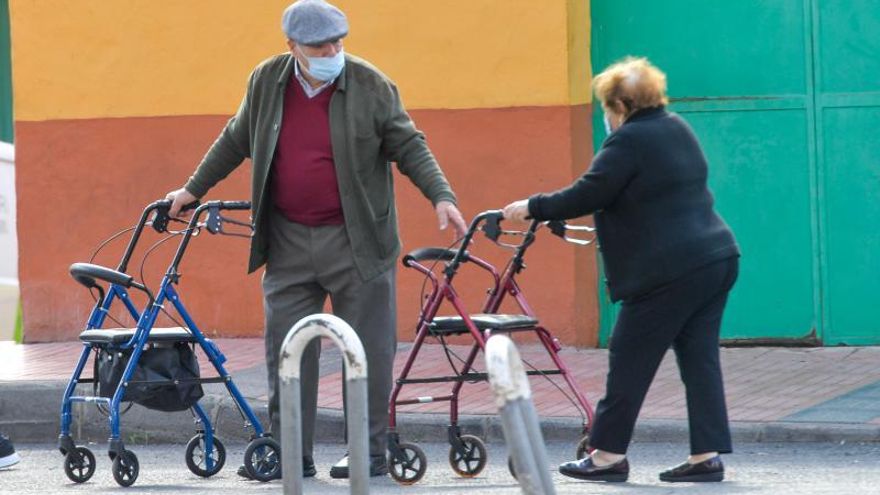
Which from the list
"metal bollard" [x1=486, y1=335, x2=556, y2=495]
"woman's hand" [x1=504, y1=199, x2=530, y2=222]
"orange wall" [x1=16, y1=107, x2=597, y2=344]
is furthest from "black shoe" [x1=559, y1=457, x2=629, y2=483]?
"orange wall" [x1=16, y1=107, x2=597, y2=344]

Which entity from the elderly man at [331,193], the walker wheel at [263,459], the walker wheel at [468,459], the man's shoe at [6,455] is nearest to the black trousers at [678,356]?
the walker wheel at [468,459]

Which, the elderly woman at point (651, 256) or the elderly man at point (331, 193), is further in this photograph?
the elderly man at point (331, 193)

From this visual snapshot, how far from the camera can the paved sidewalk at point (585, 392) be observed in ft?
28.5

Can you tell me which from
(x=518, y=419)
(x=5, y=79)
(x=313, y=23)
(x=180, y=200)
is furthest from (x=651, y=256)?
(x=5, y=79)

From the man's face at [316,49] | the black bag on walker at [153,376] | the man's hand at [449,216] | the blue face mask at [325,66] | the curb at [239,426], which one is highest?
the man's face at [316,49]

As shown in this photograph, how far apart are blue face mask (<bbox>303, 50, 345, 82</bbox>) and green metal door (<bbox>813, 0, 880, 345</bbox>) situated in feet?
14.8

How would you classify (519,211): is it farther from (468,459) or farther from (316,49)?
(468,459)

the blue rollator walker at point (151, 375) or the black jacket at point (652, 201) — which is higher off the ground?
the black jacket at point (652, 201)

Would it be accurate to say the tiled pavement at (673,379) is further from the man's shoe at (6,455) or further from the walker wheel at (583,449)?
the man's shoe at (6,455)

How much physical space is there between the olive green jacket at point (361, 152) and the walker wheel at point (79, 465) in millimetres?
1121

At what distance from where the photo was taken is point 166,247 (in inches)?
471

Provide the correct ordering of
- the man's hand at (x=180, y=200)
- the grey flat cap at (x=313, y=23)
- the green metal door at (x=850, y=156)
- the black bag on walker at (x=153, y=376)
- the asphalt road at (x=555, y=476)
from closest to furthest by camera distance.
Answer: the asphalt road at (x=555, y=476)
the grey flat cap at (x=313, y=23)
the black bag on walker at (x=153, y=376)
the man's hand at (x=180, y=200)
the green metal door at (x=850, y=156)

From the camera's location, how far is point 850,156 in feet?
36.2

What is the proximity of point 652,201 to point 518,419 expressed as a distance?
2.67 m
